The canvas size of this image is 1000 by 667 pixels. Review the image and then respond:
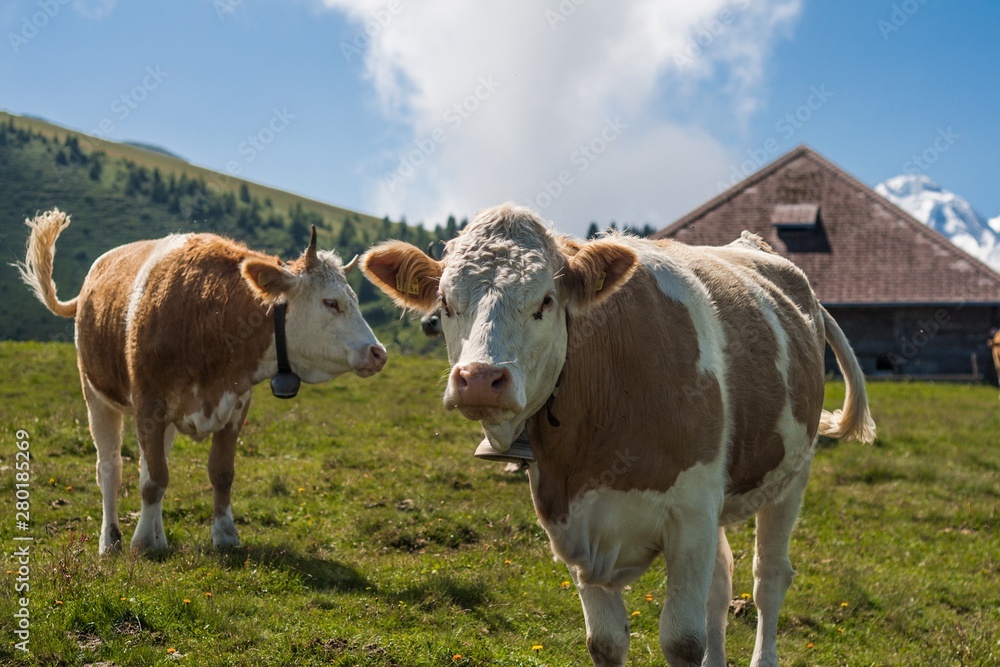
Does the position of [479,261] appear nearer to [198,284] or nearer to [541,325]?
[541,325]

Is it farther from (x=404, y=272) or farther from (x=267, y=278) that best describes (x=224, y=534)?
(x=404, y=272)

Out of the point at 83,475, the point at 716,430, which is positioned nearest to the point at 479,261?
the point at 716,430

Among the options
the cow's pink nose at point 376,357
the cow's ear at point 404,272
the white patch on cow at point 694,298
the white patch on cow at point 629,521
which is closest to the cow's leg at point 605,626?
the white patch on cow at point 629,521

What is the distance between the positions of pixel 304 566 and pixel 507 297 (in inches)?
163

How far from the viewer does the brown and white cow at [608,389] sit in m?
3.91

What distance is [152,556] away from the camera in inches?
281

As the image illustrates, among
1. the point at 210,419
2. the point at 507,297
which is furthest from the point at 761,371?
the point at 210,419

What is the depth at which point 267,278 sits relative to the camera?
25.2ft

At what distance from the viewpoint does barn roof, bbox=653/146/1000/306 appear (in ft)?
101

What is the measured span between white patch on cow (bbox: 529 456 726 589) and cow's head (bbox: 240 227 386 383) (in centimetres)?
390

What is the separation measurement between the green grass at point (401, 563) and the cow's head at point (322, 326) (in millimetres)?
1551

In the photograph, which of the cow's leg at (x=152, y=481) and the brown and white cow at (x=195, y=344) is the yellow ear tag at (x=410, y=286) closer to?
the brown and white cow at (x=195, y=344)

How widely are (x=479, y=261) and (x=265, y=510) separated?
570cm

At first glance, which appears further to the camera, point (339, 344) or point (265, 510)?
point (265, 510)
